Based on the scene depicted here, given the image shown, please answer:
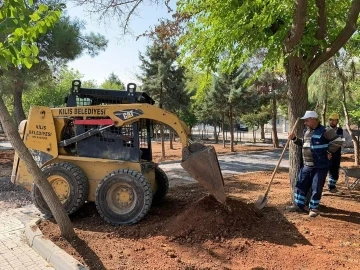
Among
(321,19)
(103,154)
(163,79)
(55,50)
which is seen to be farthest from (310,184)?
(163,79)

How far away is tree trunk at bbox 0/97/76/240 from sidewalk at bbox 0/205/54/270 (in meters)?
0.51

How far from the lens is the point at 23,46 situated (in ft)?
12.8

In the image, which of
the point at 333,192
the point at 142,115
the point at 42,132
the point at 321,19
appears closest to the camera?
the point at 321,19

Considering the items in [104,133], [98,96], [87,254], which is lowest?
[87,254]

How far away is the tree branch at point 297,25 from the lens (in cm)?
490

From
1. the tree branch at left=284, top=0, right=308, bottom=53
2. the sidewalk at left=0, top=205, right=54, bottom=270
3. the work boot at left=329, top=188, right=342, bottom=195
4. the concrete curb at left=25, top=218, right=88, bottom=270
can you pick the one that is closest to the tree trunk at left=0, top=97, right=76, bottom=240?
the concrete curb at left=25, top=218, right=88, bottom=270

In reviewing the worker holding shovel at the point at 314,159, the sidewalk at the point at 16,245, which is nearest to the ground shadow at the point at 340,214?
the worker holding shovel at the point at 314,159

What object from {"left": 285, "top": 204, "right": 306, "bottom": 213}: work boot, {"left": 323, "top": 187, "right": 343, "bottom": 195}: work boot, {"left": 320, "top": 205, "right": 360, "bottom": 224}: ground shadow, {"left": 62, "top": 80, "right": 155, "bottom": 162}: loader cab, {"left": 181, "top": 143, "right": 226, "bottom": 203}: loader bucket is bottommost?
{"left": 323, "top": 187, "right": 343, "bottom": 195}: work boot

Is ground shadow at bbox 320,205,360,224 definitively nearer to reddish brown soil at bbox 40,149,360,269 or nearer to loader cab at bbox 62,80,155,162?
reddish brown soil at bbox 40,149,360,269

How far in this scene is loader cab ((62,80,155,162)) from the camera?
5.80 meters

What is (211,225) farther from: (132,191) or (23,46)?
(23,46)

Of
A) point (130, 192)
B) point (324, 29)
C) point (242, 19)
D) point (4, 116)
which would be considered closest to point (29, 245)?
point (130, 192)

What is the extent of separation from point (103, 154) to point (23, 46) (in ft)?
7.93

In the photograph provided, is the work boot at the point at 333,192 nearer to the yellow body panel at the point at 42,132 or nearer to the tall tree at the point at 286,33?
the tall tree at the point at 286,33
